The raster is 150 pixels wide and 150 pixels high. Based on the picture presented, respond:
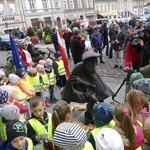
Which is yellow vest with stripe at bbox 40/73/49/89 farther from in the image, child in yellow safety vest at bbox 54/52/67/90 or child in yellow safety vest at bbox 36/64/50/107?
child in yellow safety vest at bbox 54/52/67/90

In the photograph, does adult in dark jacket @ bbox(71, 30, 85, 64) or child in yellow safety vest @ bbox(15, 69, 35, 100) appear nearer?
child in yellow safety vest @ bbox(15, 69, 35, 100)

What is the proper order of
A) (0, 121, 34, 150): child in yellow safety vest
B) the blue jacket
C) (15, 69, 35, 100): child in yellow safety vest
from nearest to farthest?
(0, 121, 34, 150): child in yellow safety vest → (15, 69, 35, 100): child in yellow safety vest → the blue jacket

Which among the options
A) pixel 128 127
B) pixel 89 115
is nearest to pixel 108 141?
pixel 128 127

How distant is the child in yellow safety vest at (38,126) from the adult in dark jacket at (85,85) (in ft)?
2.82

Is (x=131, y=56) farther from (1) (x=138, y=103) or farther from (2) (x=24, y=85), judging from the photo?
(1) (x=138, y=103)

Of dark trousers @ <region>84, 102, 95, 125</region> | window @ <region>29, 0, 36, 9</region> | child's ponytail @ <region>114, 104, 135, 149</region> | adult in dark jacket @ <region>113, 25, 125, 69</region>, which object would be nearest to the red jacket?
dark trousers @ <region>84, 102, 95, 125</region>

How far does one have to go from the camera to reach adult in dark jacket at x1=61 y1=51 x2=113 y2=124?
3.71m

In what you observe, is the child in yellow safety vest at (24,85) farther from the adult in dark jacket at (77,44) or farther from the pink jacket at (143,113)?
the adult in dark jacket at (77,44)

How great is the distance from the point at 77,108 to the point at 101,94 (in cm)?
115

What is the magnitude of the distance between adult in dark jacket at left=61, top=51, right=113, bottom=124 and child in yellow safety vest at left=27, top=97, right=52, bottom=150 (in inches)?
33.8

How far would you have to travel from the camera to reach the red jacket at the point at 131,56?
17.8 ft

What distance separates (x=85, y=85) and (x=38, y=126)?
1234 mm

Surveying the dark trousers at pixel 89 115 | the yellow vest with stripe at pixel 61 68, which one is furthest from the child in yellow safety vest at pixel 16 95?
the yellow vest with stripe at pixel 61 68

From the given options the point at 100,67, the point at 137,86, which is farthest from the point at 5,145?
the point at 100,67
